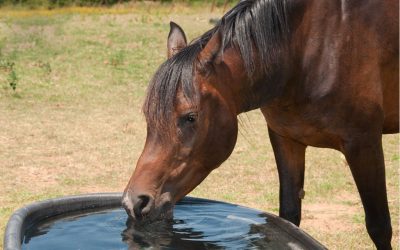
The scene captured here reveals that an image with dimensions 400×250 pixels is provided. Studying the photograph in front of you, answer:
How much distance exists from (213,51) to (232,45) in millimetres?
108

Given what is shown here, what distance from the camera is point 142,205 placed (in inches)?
99.3

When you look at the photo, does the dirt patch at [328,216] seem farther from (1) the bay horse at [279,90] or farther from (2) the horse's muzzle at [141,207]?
(2) the horse's muzzle at [141,207]

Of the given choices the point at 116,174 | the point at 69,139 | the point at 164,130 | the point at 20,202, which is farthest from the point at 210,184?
the point at 164,130

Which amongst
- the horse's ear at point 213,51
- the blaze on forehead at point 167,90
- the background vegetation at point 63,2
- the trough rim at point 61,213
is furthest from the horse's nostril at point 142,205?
the background vegetation at point 63,2

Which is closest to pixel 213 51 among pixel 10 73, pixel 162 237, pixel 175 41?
pixel 175 41

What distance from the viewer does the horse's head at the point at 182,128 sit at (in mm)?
2584

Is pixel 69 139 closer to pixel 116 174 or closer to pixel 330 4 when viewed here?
pixel 116 174

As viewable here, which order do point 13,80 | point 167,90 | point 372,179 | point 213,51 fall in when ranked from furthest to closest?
point 13,80 → point 372,179 → point 213,51 → point 167,90

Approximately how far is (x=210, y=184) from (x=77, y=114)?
3238mm

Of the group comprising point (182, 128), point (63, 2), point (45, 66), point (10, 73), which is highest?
point (63, 2)

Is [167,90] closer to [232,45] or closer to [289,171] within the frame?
[232,45]

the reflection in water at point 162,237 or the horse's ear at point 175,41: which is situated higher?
the horse's ear at point 175,41

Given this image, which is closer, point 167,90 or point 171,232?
point 167,90

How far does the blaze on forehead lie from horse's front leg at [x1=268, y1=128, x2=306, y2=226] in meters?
0.84
